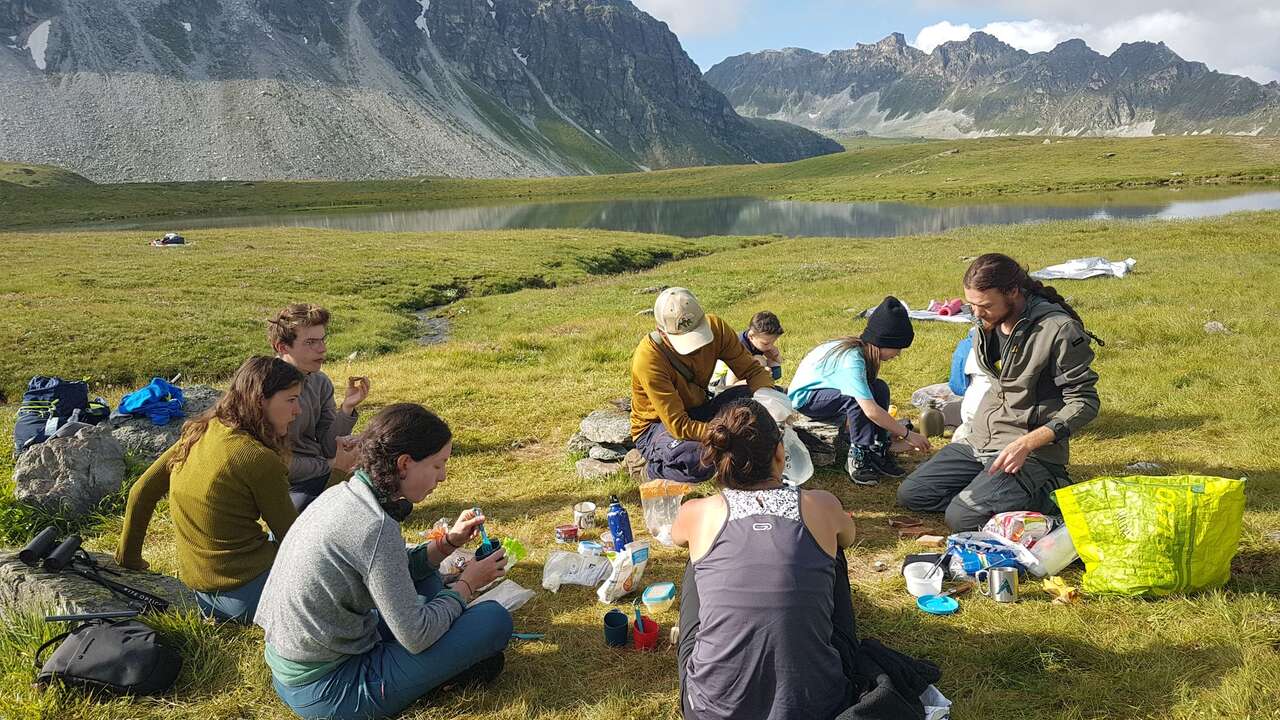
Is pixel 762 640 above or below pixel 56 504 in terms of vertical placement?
above

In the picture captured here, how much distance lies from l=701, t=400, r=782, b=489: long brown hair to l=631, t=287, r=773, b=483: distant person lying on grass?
3.03 m

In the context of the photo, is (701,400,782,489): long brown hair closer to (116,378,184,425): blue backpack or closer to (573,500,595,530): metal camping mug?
(573,500,595,530): metal camping mug

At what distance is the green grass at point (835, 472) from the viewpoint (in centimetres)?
494

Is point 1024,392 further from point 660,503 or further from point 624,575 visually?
point 624,575

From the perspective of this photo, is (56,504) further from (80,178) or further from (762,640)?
(80,178)

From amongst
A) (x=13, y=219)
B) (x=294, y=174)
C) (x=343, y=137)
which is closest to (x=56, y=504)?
(x=13, y=219)

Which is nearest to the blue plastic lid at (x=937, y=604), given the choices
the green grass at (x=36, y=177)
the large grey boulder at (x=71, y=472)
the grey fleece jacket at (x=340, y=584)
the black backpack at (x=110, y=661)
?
the grey fleece jacket at (x=340, y=584)

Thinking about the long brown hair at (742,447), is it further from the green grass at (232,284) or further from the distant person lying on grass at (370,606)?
the green grass at (232,284)

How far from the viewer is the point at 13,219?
8644 cm

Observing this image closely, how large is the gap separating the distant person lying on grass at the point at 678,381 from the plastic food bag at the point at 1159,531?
352cm

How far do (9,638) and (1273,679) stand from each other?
9.08 meters

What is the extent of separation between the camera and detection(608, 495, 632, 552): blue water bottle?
7156mm

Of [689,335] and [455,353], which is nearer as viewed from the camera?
[689,335]

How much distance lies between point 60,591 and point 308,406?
267cm
